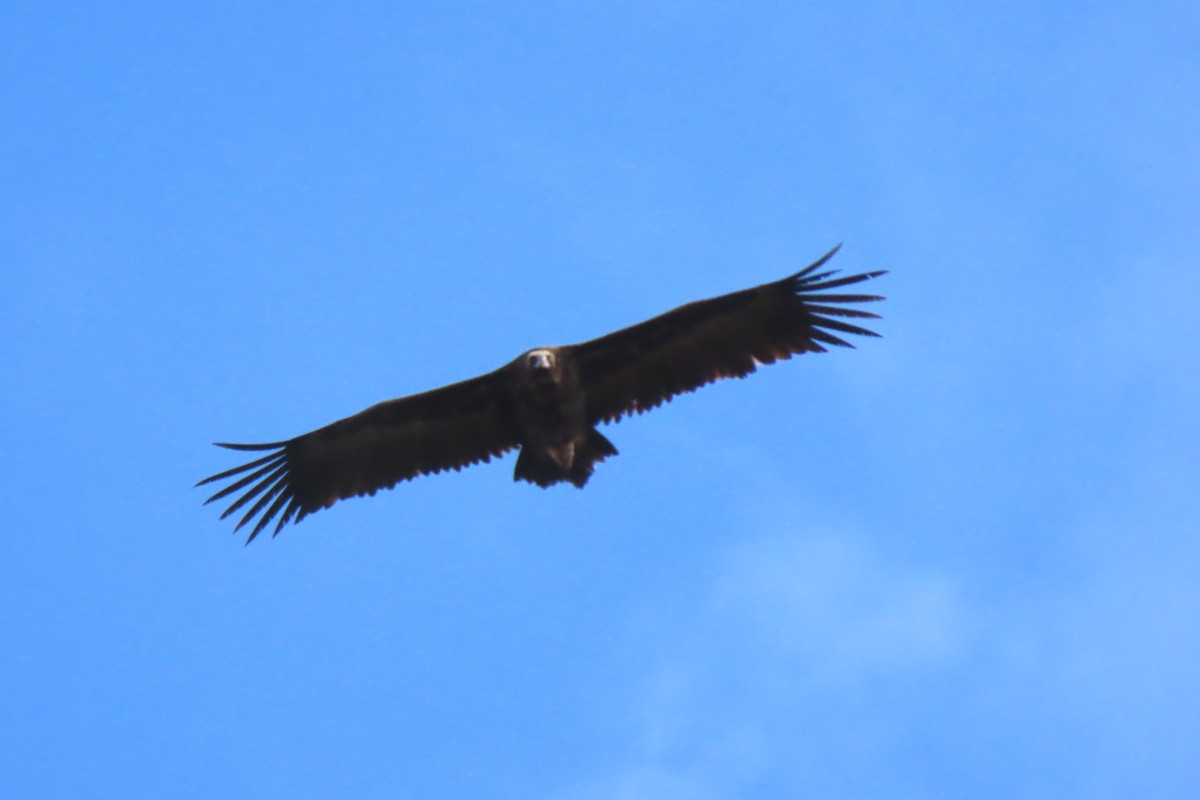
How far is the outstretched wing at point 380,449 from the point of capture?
18750 mm

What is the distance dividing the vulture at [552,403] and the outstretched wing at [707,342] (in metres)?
0.01

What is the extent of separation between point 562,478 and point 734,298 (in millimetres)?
2770

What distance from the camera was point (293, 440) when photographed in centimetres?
1912

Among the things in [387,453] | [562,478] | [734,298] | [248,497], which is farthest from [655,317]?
[248,497]

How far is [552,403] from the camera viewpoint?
17.9m

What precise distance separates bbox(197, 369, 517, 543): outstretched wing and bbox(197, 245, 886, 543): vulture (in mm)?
12

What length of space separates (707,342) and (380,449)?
13.5 ft

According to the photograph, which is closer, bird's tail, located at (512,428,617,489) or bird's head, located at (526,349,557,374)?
bird's head, located at (526,349,557,374)

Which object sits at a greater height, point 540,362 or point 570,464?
point 540,362

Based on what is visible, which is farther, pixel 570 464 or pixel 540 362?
pixel 570 464

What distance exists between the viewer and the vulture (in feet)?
58.5

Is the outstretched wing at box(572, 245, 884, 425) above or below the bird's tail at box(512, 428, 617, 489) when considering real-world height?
above

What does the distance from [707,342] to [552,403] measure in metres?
1.89

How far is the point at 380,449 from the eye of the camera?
19.1m
